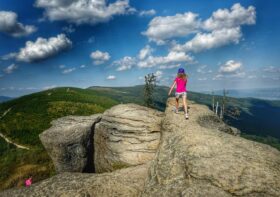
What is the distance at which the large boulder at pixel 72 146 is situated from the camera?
24828 mm

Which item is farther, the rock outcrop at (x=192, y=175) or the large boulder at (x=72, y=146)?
the large boulder at (x=72, y=146)

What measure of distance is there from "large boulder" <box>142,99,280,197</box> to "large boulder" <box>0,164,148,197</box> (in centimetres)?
150

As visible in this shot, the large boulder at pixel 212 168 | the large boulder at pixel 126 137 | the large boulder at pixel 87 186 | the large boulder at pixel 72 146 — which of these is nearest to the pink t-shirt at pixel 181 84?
the large boulder at pixel 126 137

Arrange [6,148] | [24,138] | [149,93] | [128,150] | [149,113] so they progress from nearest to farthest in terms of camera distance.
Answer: [128,150], [149,113], [6,148], [24,138], [149,93]

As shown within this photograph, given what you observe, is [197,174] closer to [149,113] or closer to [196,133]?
[196,133]

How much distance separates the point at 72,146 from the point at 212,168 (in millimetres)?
17011

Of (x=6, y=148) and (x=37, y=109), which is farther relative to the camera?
→ (x=37, y=109)

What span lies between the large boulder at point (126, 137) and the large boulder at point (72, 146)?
0.82m

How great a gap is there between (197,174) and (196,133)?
3.95 metres

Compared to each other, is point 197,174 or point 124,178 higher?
point 197,174

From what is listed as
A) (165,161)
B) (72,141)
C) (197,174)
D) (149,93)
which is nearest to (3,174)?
(72,141)

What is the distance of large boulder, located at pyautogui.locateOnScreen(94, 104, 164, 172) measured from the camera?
2191 centimetres

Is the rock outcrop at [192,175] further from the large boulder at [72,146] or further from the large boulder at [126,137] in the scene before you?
the large boulder at [72,146]

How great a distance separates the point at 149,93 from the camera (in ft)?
365
